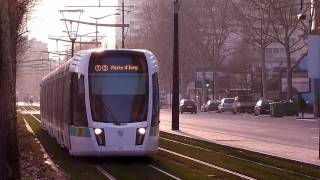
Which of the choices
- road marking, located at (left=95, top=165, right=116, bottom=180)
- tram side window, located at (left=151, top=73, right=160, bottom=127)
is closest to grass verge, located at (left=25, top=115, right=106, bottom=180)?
road marking, located at (left=95, top=165, right=116, bottom=180)

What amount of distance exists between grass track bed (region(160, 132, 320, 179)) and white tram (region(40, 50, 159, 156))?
1958mm

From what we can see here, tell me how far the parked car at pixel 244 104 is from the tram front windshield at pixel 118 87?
53.9m

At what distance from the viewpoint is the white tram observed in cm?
1800

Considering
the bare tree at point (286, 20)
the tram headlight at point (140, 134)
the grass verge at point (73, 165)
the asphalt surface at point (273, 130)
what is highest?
the bare tree at point (286, 20)

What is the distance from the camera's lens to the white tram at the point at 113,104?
1800 cm

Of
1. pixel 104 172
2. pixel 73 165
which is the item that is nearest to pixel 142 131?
pixel 73 165

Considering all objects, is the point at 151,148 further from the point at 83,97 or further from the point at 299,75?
the point at 299,75

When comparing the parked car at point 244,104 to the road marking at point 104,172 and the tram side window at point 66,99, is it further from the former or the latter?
the road marking at point 104,172

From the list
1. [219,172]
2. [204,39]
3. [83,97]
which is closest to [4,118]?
[219,172]

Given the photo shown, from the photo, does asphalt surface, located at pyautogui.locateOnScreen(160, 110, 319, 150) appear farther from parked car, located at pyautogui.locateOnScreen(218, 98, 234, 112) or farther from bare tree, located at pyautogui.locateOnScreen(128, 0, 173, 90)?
bare tree, located at pyautogui.locateOnScreen(128, 0, 173, 90)

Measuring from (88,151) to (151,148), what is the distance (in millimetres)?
1610

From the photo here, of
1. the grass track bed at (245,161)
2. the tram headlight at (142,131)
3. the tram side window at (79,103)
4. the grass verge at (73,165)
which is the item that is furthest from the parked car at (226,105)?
the tram headlight at (142,131)

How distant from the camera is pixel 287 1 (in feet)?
212

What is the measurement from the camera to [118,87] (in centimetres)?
1872
